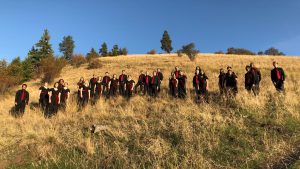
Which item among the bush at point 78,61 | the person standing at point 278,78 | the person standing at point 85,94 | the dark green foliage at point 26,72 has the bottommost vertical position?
the person standing at point 85,94

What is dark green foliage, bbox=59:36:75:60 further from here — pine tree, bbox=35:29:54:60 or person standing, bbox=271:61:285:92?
person standing, bbox=271:61:285:92

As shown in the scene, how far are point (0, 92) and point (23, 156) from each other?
1872 centimetres

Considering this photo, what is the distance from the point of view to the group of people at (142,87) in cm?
1063

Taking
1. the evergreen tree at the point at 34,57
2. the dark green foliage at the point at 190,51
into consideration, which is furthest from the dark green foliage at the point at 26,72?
the dark green foliage at the point at 190,51

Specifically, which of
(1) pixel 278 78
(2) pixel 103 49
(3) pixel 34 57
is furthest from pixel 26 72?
(2) pixel 103 49

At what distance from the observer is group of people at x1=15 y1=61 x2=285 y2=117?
1063cm

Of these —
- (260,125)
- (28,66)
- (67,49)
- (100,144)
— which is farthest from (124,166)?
(67,49)

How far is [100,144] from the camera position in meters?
7.11

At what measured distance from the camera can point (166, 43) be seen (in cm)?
7512

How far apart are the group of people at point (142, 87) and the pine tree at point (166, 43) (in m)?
60.9

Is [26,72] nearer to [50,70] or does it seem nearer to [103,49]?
[50,70]

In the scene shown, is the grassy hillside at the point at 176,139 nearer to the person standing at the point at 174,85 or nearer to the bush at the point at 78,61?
the person standing at the point at 174,85

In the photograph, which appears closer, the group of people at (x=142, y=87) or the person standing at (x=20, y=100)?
A: the group of people at (x=142, y=87)

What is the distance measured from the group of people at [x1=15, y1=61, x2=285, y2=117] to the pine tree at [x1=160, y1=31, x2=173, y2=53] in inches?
2397
